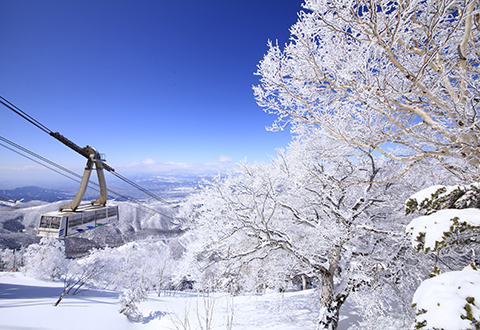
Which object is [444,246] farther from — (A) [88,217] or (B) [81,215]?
(A) [88,217]

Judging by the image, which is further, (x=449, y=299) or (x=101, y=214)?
(x=101, y=214)

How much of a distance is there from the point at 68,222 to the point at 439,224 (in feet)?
25.0

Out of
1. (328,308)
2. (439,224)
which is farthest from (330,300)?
(439,224)

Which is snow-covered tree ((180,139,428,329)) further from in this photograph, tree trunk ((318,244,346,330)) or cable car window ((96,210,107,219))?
cable car window ((96,210,107,219))

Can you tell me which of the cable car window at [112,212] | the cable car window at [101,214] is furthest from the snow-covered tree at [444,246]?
the cable car window at [112,212]

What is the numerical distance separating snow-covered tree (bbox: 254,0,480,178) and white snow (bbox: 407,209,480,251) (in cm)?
88

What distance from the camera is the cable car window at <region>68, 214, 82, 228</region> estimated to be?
17.4ft

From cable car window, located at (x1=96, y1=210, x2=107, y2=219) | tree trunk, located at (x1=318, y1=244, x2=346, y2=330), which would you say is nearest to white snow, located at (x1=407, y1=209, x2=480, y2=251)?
tree trunk, located at (x1=318, y1=244, x2=346, y2=330)

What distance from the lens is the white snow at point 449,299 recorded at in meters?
1.22

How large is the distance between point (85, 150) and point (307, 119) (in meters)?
7.61

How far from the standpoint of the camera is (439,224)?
166cm

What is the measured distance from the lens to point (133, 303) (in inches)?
274

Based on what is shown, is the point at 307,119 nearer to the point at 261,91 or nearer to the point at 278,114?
the point at 278,114

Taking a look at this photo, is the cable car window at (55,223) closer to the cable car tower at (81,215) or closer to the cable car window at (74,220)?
the cable car tower at (81,215)
